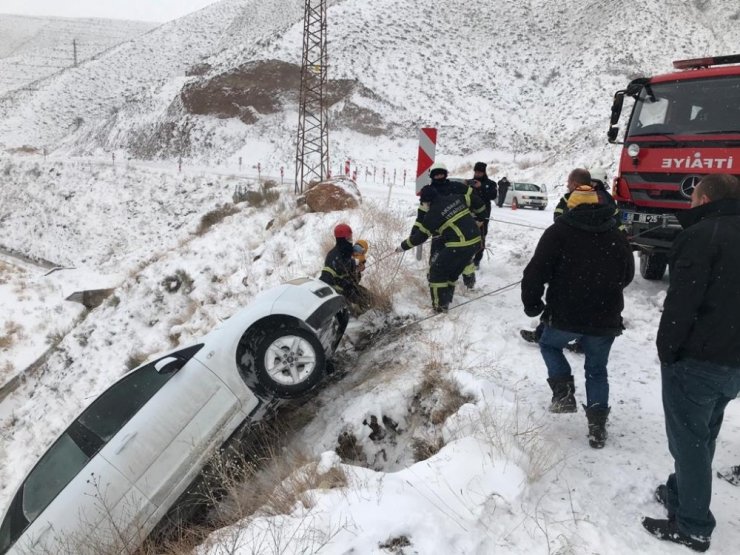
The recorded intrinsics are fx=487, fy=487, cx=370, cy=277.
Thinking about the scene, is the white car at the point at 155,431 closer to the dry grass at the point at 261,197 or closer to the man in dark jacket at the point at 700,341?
the man in dark jacket at the point at 700,341

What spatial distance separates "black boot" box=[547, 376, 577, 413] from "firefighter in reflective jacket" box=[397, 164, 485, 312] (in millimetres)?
2177

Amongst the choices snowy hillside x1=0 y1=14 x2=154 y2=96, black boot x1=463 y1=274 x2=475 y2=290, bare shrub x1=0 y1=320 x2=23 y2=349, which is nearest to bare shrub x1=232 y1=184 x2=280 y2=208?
bare shrub x1=0 y1=320 x2=23 y2=349

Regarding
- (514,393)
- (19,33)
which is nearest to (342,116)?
(514,393)

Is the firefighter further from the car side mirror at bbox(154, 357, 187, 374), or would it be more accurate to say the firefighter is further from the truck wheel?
the truck wheel

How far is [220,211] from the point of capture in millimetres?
15789

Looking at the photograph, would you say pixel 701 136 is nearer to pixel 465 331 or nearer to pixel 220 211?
pixel 465 331

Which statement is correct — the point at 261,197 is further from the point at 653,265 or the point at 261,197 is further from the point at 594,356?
the point at 594,356

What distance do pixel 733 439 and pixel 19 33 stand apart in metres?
121

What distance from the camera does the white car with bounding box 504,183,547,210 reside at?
58.7 ft

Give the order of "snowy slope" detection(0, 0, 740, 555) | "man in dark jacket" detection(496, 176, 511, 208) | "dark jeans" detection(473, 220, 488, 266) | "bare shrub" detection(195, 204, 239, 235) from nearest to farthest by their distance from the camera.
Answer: "snowy slope" detection(0, 0, 740, 555)
"dark jeans" detection(473, 220, 488, 266)
"bare shrub" detection(195, 204, 239, 235)
"man in dark jacket" detection(496, 176, 511, 208)

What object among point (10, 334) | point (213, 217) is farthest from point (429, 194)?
point (10, 334)

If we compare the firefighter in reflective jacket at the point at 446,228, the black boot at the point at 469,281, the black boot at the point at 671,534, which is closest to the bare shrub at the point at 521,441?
the black boot at the point at 671,534

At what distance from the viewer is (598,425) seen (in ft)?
11.1

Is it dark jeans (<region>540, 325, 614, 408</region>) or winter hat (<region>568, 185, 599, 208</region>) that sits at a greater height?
winter hat (<region>568, 185, 599, 208</region>)
